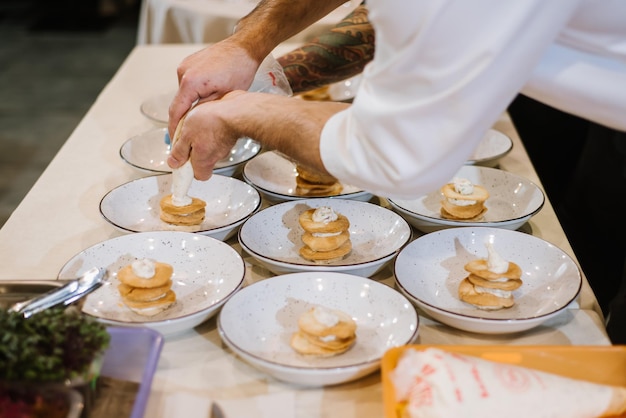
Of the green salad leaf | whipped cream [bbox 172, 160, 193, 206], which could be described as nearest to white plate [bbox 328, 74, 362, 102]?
whipped cream [bbox 172, 160, 193, 206]

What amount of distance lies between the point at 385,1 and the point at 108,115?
1627 millimetres

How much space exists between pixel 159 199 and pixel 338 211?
475 mm

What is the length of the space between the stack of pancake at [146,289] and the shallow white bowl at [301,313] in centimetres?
14

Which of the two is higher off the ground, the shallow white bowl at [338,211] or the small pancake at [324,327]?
the small pancake at [324,327]

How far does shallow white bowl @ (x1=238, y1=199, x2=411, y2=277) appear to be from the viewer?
159cm

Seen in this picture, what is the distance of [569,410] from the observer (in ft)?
3.31

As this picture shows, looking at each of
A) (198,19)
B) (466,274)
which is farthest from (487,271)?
(198,19)

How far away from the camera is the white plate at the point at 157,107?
7.74ft

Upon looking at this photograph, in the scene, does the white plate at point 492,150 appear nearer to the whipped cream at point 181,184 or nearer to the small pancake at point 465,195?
the small pancake at point 465,195

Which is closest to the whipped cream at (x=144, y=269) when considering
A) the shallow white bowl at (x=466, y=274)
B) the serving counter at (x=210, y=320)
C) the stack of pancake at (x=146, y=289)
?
the stack of pancake at (x=146, y=289)

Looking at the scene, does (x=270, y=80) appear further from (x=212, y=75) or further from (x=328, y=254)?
(x=328, y=254)

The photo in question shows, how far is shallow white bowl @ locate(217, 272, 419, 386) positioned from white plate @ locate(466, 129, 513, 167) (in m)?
0.78

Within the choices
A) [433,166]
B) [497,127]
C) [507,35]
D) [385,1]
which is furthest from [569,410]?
[497,127]

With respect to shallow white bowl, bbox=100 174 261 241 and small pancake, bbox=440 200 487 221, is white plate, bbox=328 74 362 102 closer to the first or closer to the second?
shallow white bowl, bbox=100 174 261 241
